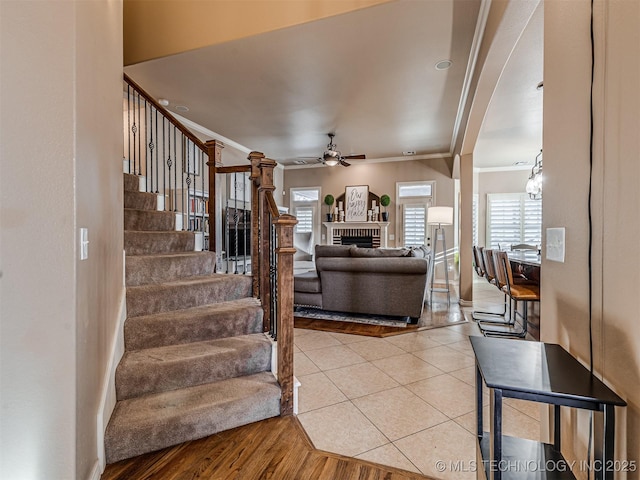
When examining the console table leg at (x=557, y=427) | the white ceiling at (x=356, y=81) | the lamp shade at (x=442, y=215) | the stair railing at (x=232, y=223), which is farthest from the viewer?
the lamp shade at (x=442, y=215)

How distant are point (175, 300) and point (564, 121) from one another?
248 centimetres

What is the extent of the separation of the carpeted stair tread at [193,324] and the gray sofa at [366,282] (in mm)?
1878

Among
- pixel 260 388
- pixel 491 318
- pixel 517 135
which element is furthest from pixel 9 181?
pixel 517 135

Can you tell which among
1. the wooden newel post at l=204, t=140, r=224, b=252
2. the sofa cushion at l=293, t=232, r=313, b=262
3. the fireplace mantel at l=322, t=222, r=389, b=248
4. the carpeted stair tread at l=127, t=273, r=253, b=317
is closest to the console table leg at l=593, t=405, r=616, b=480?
the carpeted stair tread at l=127, t=273, r=253, b=317

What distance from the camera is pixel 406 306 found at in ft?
13.2

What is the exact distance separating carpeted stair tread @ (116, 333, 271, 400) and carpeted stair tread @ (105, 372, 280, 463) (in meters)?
0.05

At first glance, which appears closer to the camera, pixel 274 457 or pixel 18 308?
pixel 18 308

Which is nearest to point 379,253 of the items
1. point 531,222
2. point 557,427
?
point 557,427

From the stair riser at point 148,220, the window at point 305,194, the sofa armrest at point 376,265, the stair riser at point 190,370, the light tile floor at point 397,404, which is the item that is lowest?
the light tile floor at point 397,404

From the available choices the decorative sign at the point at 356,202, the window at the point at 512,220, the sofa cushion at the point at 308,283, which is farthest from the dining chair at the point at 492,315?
the window at the point at 512,220

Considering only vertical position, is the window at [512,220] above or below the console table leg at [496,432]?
above

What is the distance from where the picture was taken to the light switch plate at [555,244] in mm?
1124

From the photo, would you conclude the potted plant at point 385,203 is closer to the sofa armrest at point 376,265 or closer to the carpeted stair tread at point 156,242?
the sofa armrest at point 376,265

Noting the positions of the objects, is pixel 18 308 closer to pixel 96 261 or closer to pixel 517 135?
pixel 96 261
